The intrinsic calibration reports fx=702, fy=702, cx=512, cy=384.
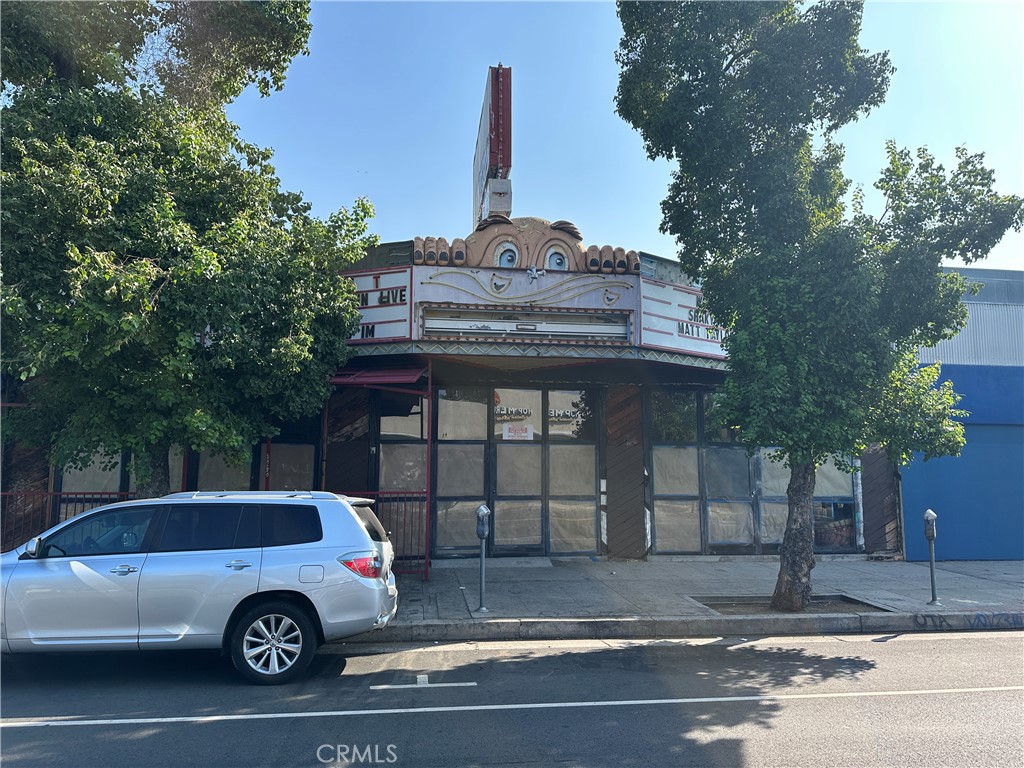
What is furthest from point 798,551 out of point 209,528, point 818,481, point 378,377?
point 209,528

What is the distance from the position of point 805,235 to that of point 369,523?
6709 millimetres

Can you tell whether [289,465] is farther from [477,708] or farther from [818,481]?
[818,481]

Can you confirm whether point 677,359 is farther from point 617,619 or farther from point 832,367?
point 617,619

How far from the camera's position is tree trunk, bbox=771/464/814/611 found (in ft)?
31.8

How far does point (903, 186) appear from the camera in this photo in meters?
9.32

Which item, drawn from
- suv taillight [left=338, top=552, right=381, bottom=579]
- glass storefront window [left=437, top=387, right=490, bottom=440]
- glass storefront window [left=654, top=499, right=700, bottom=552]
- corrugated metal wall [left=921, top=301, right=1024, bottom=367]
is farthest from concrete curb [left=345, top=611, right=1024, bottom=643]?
corrugated metal wall [left=921, top=301, right=1024, bottom=367]

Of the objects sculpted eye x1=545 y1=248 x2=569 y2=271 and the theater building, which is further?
sculpted eye x1=545 y1=248 x2=569 y2=271

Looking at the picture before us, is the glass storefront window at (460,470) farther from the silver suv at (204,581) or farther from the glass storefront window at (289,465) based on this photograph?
the silver suv at (204,581)

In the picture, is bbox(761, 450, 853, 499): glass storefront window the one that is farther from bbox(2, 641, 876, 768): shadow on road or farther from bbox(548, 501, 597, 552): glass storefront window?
bbox(2, 641, 876, 768): shadow on road

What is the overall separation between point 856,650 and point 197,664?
288 inches

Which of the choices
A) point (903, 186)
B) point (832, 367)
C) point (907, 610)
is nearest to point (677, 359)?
point (832, 367)

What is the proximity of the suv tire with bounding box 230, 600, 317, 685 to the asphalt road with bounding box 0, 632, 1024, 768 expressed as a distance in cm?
18

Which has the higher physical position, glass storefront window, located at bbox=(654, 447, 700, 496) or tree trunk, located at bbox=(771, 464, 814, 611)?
glass storefront window, located at bbox=(654, 447, 700, 496)

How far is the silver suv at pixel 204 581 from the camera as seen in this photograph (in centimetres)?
636
